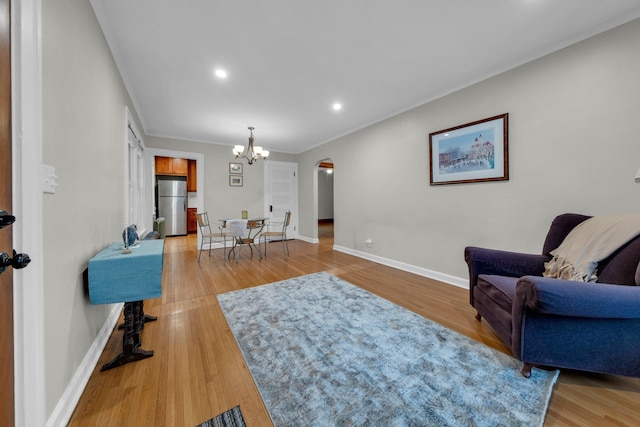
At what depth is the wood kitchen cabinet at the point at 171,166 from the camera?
7018 mm

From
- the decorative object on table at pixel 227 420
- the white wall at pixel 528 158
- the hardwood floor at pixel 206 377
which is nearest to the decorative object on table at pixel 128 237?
the hardwood floor at pixel 206 377

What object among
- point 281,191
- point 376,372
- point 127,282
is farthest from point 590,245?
point 281,191

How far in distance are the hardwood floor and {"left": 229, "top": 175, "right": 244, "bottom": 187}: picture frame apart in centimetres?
310

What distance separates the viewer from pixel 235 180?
18.7 feet

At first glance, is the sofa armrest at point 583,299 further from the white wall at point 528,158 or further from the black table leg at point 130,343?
the black table leg at point 130,343

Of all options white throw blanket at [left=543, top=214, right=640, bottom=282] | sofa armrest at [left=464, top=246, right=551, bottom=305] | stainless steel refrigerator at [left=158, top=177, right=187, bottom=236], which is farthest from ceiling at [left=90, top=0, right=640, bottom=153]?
stainless steel refrigerator at [left=158, top=177, right=187, bottom=236]

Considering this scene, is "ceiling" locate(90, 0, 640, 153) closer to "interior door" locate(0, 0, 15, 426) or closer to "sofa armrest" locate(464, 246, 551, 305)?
"interior door" locate(0, 0, 15, 426)

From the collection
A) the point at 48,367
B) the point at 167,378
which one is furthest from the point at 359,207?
the point at 48,367

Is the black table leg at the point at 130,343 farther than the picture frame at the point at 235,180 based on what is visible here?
No

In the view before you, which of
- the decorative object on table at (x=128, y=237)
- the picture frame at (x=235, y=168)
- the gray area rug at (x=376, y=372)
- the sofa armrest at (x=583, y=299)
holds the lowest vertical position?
the gray area rug at (x=376, y=372)

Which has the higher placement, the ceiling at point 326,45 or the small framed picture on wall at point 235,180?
the ceiling at point 326,45

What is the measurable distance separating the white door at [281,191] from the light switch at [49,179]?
4.99 meters

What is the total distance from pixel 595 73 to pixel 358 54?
2031mm

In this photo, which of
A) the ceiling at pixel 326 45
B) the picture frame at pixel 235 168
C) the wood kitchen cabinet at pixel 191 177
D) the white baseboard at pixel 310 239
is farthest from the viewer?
the wood kitchen cabinet at pixel 191 177
